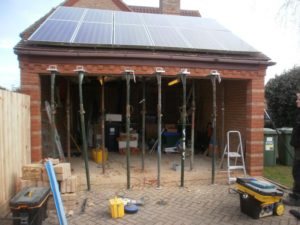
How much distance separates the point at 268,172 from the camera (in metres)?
8.21

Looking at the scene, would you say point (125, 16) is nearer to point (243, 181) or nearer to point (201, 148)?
point (201, 148)

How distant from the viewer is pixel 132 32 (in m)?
7.66

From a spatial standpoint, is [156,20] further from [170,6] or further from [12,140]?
[170,6]

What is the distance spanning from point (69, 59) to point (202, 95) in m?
5.71

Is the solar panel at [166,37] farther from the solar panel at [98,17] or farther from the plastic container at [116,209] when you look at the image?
the plastic container at [116,209]

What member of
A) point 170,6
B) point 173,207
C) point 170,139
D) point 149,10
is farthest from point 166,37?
point 149,10

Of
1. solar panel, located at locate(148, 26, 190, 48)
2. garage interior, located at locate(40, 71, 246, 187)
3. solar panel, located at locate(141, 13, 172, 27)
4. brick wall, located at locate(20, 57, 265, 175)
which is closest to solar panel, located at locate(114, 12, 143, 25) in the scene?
solar panel, located at locate(141, 13, 172, 27)

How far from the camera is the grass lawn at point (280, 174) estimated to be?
7.18 meters

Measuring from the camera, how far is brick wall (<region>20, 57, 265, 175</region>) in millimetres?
6316

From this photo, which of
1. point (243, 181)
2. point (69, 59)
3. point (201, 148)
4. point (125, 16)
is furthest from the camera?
point (201, 148)

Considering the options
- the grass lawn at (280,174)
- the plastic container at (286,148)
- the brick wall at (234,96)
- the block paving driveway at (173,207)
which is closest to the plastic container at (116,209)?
the block paving driveway at (173,207)

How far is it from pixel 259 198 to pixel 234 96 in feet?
13.3

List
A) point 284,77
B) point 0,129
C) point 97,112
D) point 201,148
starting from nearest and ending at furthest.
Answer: point 0,129, point 201,148, point 97,112, point 284,77

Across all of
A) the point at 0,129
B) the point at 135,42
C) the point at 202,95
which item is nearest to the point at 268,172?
the point at 202,95
